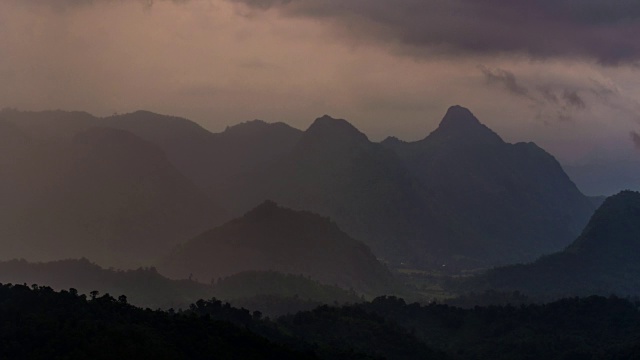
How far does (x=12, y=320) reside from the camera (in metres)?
123

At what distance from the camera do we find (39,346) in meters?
114

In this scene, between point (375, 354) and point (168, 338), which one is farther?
point (375, 354)

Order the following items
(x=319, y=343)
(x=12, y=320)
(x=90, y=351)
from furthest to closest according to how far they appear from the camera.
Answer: (x=319, y=343), (x=12, y=320), (x=90, y=351)

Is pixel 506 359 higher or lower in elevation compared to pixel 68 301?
lower

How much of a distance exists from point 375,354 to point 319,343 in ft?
40.7

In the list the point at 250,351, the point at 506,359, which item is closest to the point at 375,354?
the point at 506,359

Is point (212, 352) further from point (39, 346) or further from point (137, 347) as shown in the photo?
point (39, 346)

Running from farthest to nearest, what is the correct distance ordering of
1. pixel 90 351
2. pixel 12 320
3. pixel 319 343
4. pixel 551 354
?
pixel 551 354 → pixel 319 343 → pixel 12 320 → pixel 90 351

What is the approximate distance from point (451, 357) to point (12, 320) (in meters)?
105

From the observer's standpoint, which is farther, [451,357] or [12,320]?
[451,357]

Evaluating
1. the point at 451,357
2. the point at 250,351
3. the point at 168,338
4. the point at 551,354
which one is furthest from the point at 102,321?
the point at 551,354

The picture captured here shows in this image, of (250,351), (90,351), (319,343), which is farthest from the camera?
(319,343)

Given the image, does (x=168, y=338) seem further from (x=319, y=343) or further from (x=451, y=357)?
(x=451, y=357)

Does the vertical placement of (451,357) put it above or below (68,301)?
below
